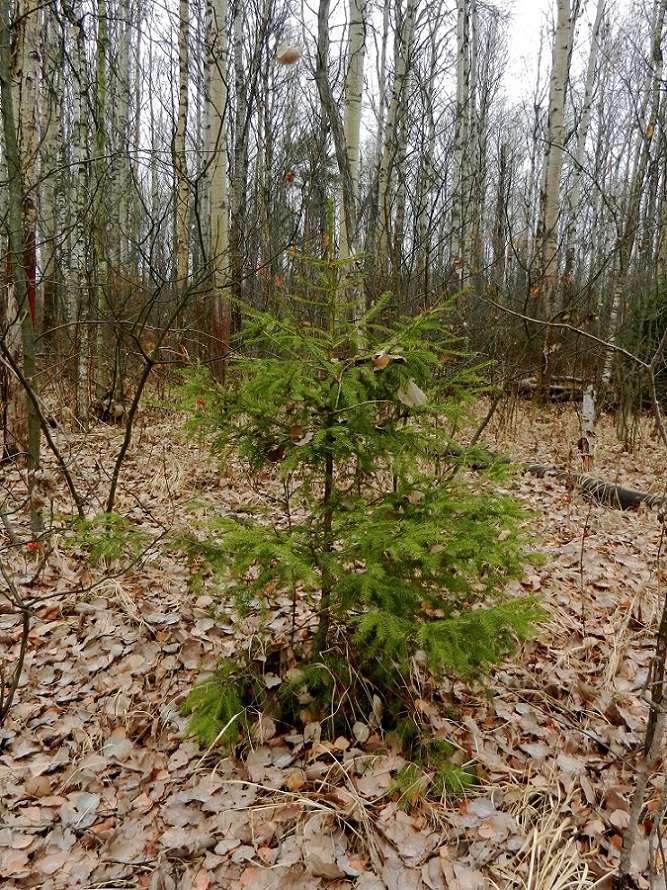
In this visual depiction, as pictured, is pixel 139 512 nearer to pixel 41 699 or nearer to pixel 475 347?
pixel 41 699

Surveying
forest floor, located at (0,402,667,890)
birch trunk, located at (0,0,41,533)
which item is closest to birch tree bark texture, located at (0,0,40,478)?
birch trunk, located at (0,0,41,533)

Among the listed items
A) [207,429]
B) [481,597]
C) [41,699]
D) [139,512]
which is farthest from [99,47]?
[481,597]

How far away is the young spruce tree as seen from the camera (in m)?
1.93

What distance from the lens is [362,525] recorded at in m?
1.98

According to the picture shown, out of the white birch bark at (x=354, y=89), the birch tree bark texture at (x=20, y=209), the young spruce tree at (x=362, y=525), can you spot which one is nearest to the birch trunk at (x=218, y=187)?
the white birch bark at (x=354, y=89)

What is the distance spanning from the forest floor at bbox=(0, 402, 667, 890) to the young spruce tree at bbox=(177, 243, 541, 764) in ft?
0.68

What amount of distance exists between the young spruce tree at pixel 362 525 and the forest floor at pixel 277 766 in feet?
0.68

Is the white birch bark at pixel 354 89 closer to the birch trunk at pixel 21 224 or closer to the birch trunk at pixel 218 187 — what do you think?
the birch trunk at pixel 218 187

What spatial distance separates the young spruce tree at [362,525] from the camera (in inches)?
75.9

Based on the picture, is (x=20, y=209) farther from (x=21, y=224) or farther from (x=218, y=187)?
(x=218, y=187)

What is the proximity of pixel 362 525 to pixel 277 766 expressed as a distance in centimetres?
109

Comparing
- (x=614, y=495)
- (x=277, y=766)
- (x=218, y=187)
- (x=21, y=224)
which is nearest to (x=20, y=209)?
(x=21, y=224)

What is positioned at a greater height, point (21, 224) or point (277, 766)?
point (21, 224)

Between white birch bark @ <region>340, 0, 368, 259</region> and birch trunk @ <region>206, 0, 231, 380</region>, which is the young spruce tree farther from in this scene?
birch trunk @ <region>206, 0, 231, 380</region>
